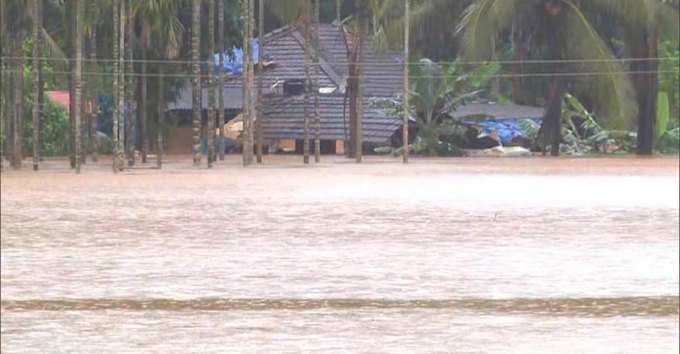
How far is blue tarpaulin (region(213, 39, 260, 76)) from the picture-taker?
50.7 m

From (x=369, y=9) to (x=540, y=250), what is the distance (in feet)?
111

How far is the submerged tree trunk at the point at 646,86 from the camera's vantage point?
2041 inches

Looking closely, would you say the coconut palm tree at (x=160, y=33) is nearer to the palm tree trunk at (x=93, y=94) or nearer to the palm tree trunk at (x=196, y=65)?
the palm tree trunk at (x=196, y=65)

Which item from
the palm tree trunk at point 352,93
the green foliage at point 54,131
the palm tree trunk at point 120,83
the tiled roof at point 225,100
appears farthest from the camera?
the tiled roof at point 225,100

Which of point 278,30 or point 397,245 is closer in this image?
point 397,245

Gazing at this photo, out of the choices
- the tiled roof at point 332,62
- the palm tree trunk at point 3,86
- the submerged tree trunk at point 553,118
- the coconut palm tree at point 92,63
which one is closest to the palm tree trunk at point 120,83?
the coconut palm tree at point 92,63

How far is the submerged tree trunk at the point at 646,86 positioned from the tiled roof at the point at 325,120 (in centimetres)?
793

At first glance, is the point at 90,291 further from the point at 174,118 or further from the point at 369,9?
the point at 174,118

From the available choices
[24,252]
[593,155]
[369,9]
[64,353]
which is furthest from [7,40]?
[64,353]

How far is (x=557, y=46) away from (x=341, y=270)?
3837cm

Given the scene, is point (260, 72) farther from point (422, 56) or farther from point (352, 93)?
point (422, 56)

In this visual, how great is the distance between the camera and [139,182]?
33281 mm

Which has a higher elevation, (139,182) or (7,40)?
(7,40)

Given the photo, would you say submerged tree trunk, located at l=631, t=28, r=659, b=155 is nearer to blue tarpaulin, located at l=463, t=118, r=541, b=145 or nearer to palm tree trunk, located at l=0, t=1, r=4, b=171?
blue tarpaulin, located at l=463, t=118, r=541, b=145
